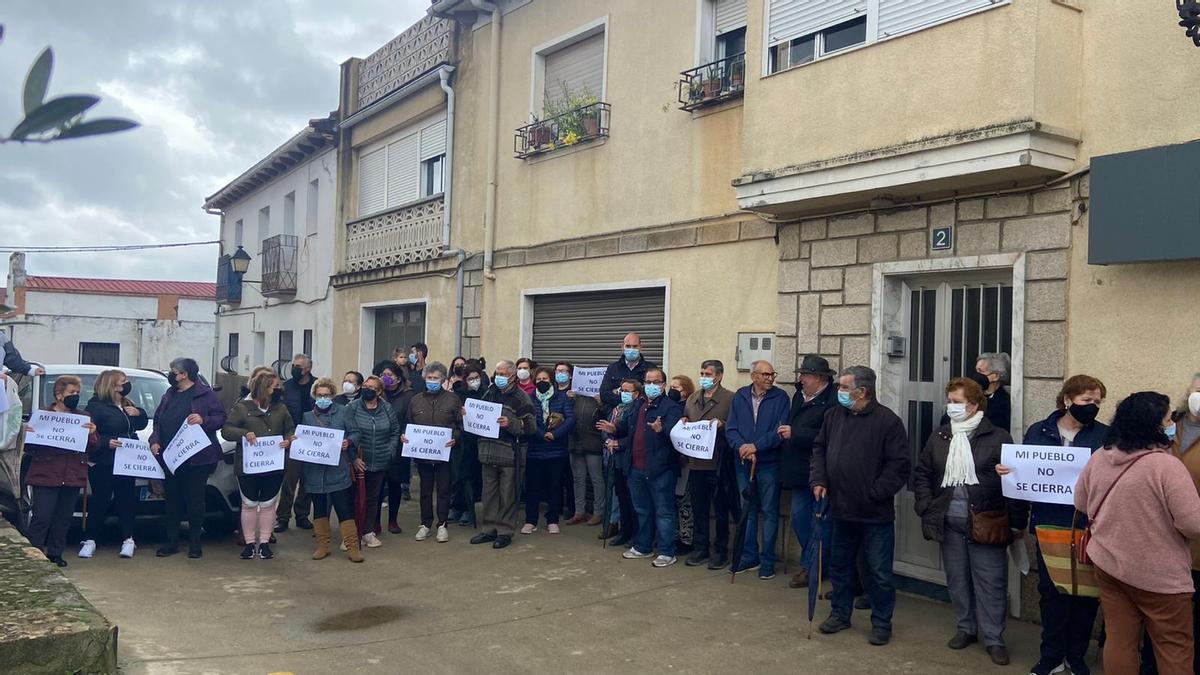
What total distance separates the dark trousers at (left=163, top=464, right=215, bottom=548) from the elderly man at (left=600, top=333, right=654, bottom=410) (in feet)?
12.2

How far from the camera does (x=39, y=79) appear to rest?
1.36 meters

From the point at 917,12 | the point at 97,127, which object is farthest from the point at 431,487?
the point at 97,127

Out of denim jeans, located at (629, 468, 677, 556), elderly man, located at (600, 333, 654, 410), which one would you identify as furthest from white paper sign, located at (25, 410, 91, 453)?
denim jeans, located at (629, 468, 677, 556)

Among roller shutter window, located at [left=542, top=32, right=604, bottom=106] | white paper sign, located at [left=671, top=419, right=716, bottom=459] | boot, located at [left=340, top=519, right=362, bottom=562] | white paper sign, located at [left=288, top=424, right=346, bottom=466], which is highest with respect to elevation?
roller shutter window, located at [left=542, top=32, right=604, bottom=106]

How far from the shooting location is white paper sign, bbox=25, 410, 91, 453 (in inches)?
328

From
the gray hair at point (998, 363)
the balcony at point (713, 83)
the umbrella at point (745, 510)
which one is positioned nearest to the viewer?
the gray hair at point (998, 363)

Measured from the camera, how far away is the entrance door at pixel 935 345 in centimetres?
752

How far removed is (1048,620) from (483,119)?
33.0 feet

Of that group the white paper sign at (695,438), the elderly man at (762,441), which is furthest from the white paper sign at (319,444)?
the elderly man at (762,441)

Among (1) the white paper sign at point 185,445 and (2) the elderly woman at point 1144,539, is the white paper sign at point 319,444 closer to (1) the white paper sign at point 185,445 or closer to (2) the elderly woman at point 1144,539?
(1) the white paper sign at point 185,445

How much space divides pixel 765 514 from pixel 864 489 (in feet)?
6.19

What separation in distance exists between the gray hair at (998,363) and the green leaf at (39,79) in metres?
6.79

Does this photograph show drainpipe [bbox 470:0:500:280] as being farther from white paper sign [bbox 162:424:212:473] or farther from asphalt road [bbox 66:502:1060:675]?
white paper sign [bbox 162:424:212:473]

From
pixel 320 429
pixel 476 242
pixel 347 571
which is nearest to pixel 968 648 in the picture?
pixel 347 571
